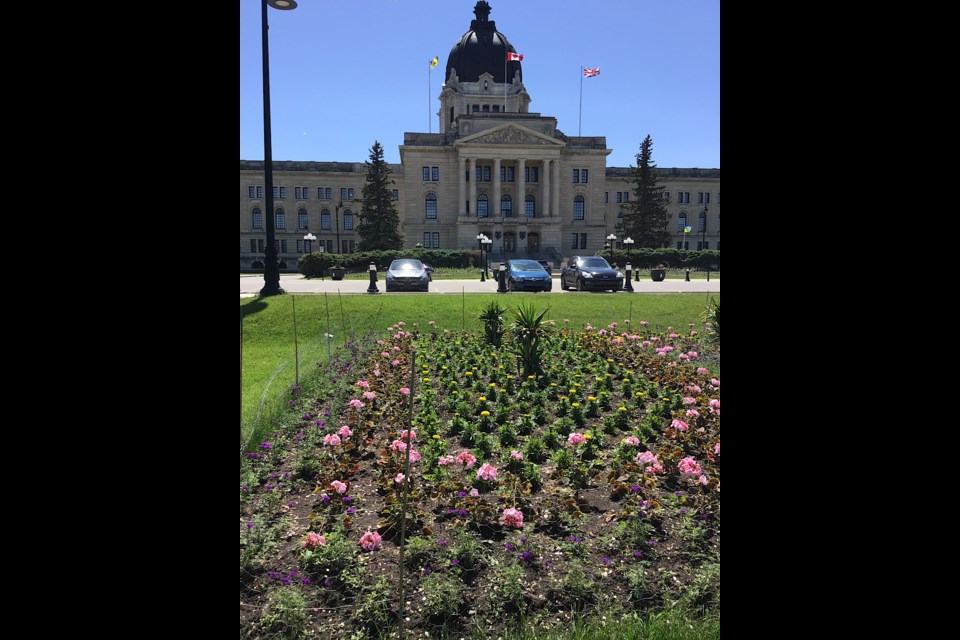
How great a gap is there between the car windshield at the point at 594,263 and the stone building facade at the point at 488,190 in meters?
35.0

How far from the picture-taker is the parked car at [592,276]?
74.2 feet

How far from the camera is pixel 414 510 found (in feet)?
12.1

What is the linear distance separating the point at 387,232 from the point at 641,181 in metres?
24.5

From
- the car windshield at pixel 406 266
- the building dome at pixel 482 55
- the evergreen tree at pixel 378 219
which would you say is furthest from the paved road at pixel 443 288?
the building dome at pixel 482 55

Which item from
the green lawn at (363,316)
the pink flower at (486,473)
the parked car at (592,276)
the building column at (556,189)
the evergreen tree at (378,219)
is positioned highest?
the building column at (556,189)

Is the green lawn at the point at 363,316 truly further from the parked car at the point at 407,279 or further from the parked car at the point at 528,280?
the parked car at the point at 407,279

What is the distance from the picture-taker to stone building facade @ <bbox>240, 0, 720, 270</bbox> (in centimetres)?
6588

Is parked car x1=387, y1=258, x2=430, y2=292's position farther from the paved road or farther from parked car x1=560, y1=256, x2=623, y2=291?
parked car x1=560, y1=256, x2=623, y2=291

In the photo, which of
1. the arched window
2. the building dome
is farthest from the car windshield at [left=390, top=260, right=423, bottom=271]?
the building dome

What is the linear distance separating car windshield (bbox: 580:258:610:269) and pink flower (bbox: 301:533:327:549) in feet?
69.6

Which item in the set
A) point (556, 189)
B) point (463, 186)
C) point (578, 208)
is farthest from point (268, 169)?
point (578, 208)
